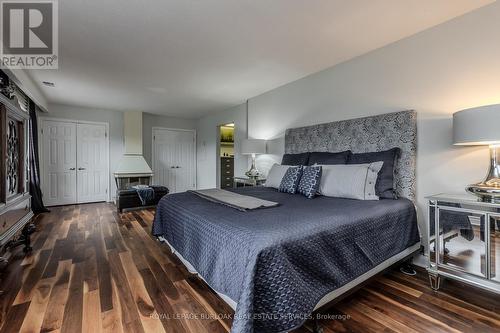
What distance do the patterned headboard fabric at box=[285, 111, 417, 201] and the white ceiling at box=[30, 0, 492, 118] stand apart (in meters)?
0.85

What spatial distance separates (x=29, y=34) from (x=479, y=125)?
13.5 ft

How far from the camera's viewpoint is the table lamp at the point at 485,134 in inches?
65.6

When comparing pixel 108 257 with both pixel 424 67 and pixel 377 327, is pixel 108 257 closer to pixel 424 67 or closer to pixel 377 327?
pixel 377 327

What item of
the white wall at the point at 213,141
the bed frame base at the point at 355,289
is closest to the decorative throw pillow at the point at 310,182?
the bed frame base at the point at 355,289

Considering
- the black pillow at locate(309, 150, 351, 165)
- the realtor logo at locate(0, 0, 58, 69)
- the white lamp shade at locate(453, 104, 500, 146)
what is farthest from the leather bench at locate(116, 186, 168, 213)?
the white lamp shade at locate(453, 104, 500, 146)

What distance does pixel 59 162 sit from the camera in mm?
5430

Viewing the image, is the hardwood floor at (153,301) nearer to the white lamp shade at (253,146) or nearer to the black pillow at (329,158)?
the black pillow at (329,158)

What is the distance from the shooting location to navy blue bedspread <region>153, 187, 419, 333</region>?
116 cm

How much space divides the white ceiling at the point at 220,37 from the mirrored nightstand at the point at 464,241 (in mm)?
1713

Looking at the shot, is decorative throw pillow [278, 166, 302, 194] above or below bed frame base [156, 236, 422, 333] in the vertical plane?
above

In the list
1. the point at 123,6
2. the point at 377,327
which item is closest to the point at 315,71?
the point at 123,6

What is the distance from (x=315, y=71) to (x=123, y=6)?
251cm

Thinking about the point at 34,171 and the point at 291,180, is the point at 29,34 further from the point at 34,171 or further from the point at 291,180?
the point at 34,171

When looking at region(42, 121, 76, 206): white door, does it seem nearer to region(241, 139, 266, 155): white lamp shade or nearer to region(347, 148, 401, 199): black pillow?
region(241, 139, 266, 155): white lamp shade
